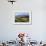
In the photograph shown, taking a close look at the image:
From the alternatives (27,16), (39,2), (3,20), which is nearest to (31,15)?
(27,16)

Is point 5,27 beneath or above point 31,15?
beneath

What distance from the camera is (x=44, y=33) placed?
17.4 feet

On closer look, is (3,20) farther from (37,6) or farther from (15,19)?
(37,6)

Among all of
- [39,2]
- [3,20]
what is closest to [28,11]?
[39,2]

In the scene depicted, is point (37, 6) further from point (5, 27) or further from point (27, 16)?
point (5, 27)

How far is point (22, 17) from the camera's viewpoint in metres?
5.24

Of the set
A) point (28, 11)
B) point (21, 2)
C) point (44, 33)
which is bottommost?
point (44, 33)

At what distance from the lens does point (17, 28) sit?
17.2ft

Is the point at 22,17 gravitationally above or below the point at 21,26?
above

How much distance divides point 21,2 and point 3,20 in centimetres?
101

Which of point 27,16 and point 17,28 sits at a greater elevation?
point 27,16

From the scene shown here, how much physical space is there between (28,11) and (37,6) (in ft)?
1.36

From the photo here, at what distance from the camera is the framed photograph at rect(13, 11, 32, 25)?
17.1ft

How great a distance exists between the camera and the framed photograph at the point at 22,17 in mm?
5211
